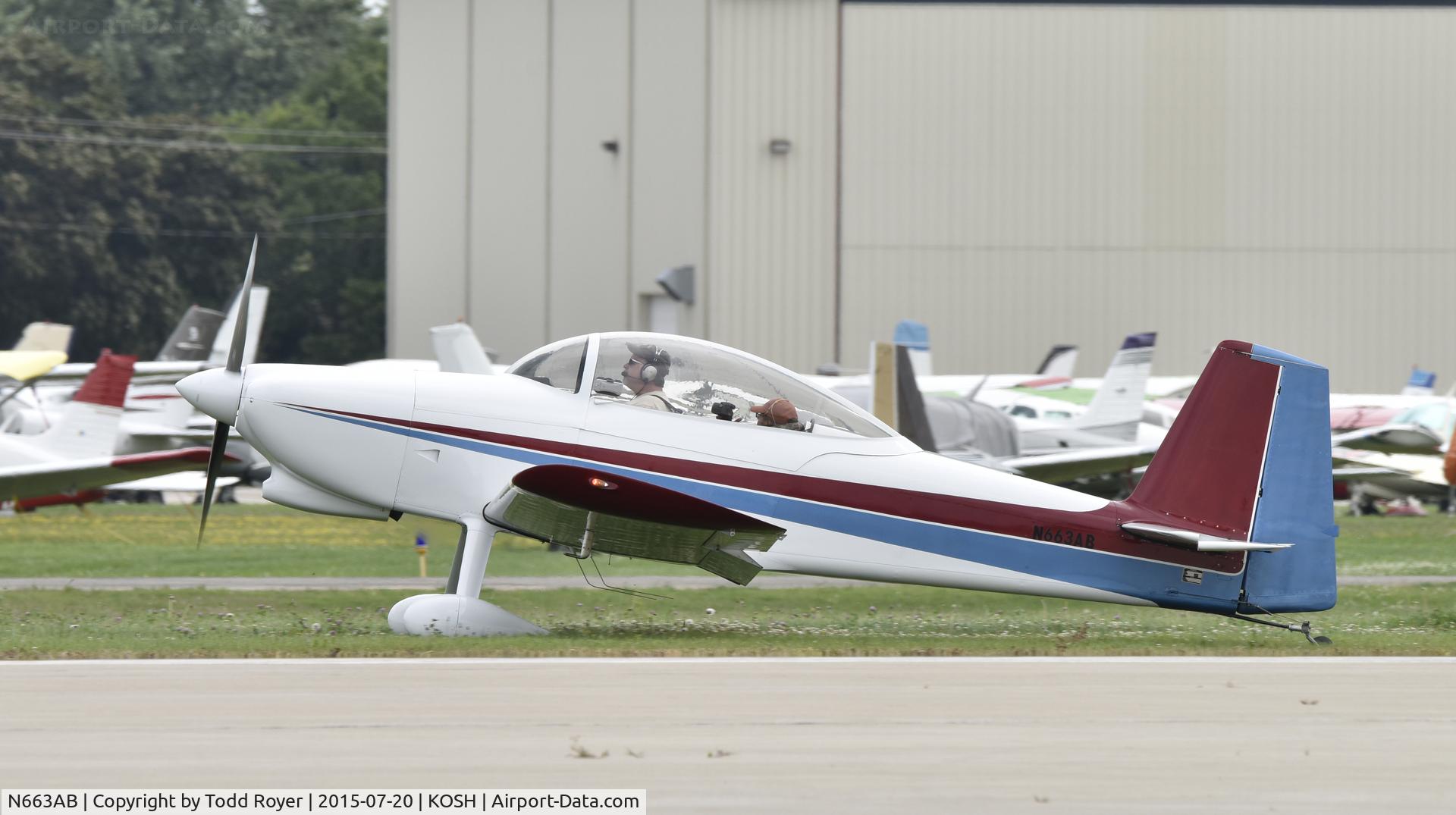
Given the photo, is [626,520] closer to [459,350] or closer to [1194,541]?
[1194,541]

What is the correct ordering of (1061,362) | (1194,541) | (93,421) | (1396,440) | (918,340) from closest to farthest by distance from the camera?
(1194,541) → (93,421) → (1396,440) → (918,340) → (1061,362)

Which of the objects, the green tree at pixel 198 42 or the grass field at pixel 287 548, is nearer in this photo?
the grass field at pixel 287 548

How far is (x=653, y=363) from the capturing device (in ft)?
34.1

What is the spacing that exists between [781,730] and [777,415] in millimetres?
3882

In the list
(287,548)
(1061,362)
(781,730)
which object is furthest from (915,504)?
(1061,362)

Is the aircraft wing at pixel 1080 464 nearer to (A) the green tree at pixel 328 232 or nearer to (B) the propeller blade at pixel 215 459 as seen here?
(B) the propeller blade at pixel 215 459

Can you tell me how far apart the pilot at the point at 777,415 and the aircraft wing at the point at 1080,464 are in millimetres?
9677

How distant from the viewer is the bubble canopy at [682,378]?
409 inches

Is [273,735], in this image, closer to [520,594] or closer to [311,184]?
[520,594]

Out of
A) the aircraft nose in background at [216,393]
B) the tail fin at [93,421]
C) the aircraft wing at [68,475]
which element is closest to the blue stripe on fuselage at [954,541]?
the aircraft nose in background at [216,393]

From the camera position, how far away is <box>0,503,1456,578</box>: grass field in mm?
16984

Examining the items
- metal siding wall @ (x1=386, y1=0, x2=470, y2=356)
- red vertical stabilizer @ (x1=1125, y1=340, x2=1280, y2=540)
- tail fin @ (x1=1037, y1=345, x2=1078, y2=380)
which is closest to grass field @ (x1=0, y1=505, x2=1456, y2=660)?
red vertical stabilizer @ (x1=1125, y1=340, x2=1280, y2=540)

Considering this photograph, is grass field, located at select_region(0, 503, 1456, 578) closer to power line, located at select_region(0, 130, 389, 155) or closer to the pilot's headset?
the pilot's headset

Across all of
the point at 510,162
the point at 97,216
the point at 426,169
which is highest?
the point at 510,162
